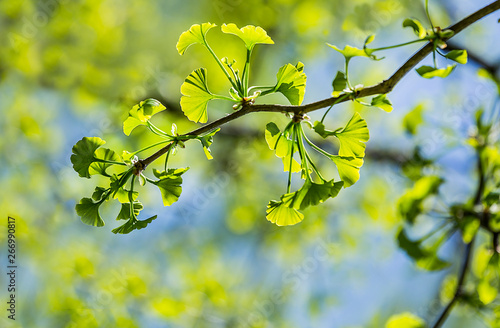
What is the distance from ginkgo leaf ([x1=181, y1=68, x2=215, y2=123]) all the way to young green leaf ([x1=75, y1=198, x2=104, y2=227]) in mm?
111

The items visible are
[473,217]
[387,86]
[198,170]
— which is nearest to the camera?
[387,86]

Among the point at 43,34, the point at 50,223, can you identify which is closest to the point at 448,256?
the point at 50,223

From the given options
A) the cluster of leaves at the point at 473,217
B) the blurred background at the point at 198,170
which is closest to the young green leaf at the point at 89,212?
the cluster of leaves at the point at 473,217

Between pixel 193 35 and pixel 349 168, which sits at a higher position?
pixel 193 35

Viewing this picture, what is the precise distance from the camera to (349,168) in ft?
1.16

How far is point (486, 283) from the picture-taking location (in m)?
0.63

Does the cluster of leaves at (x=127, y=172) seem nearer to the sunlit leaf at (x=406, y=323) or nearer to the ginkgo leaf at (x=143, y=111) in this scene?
the ginkgo leaf at (x=143, y=111)

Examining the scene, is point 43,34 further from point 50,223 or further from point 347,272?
point 347,272

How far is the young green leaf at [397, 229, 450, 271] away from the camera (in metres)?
0.68

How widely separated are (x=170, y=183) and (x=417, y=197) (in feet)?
1.67

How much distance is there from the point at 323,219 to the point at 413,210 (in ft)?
2.48

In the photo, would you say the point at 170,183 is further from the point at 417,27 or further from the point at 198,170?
the point at 198,170

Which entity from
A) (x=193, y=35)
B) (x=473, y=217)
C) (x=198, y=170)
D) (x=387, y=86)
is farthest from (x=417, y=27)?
(x=198, y=170)

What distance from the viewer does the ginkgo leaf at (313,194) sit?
1.11 ft
